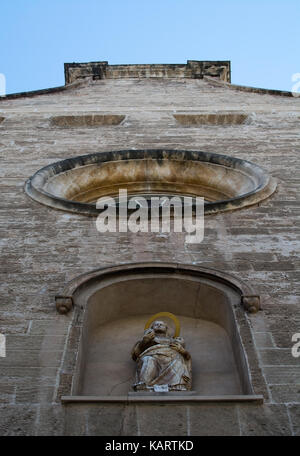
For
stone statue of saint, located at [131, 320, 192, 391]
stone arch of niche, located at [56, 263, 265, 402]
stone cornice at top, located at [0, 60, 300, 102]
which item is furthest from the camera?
stone cornice at top, located at [0, 60, 300, 102]

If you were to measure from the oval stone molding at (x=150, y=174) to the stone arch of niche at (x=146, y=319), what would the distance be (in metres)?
3.10

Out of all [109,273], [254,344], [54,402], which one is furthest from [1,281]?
[254,344]

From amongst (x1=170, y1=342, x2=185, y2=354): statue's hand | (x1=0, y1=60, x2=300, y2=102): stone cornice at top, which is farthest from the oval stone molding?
(x1=0, y1=60, x2=300, y2=102): stone cornice at top

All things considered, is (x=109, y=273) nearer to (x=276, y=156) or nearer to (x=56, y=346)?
(x=56, y=346)

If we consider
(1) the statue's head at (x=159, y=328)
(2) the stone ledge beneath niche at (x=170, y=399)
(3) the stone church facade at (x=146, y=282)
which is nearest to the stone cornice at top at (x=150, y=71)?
(3) the stone church facade at (x=146, y=282)

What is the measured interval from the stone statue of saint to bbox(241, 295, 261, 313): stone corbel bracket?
693 mm

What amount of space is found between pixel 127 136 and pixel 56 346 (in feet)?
21.5

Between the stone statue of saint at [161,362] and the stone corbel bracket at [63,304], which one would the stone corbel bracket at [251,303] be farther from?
the stone corbel bracket at [63,304]

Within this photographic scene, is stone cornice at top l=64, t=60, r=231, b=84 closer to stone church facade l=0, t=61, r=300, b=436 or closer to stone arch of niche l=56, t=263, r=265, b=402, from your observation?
stone church facade l=0, t=61, r=300, b=436

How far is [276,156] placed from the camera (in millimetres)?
9609

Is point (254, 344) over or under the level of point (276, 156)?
under

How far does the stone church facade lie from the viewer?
4.35 meters

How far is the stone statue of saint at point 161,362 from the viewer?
4848 millimetres

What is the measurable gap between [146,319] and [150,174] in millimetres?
4033
